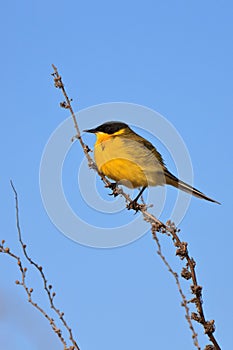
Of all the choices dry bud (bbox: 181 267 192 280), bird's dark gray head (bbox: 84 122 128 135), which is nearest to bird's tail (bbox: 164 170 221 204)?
bird's dark gray head (bbox: 84 122 128 135)

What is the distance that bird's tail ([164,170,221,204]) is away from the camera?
20.2 feet

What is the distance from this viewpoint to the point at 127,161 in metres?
6.73

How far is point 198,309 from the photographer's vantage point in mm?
3115

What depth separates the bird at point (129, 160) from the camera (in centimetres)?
652

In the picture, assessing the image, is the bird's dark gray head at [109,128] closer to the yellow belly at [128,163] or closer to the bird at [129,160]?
the bird at [129,160]

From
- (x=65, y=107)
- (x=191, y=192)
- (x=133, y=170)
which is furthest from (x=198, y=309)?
(x=133, y=170)

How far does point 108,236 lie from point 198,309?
2.21 metres

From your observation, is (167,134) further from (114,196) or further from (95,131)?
(95,131)

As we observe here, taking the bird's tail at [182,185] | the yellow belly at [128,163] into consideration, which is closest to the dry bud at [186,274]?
the bird's tail at [182,185]

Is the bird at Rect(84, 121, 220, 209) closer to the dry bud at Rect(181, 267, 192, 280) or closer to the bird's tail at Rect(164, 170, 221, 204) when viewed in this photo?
the bird's tail at Rect(164, 170, 221, 204)

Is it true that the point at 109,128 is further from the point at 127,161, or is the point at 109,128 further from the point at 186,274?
the point at 186,274

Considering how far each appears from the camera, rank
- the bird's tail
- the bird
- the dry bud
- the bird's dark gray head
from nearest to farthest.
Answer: the dry bud → the bird's tail → the bird → the bird's dark gray head

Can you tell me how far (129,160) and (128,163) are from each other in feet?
0.31

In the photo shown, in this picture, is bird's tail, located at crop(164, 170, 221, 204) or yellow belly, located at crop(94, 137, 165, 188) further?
yellow belly, located at crop(94, 137, 165, 188)
